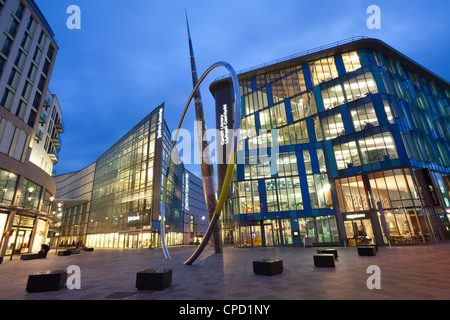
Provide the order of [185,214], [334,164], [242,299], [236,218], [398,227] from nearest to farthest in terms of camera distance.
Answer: [242,299], [398,227], [334,164], [236,218], [185,214]

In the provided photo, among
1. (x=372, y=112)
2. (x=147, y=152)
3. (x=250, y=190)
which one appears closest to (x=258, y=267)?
(x=250, y=190)

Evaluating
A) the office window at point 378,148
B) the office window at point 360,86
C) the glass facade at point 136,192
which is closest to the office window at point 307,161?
the office window at point 378,148

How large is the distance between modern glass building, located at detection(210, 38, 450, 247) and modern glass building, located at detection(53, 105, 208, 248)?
17.9 meters

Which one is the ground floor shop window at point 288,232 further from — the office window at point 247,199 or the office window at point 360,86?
the office window at point 360,86

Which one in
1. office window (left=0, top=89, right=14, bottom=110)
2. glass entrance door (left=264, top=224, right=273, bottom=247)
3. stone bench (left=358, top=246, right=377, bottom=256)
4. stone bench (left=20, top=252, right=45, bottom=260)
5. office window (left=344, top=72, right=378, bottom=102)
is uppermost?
office window (left=344, top=72, right=378, bottom=102)

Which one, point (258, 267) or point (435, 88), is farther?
point (435, 88)

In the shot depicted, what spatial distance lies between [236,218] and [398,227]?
71.6 ft

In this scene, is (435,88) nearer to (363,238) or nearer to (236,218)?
(363,238)

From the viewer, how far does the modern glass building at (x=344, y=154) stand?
27344mm

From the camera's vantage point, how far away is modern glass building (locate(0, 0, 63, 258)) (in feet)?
84.1

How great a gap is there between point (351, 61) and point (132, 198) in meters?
49.5

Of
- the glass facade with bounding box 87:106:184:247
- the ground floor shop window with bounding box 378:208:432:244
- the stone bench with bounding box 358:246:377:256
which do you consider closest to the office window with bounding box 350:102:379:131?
the ground floor shop window with bounding box 378:208:432:244

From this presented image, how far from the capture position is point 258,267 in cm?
968

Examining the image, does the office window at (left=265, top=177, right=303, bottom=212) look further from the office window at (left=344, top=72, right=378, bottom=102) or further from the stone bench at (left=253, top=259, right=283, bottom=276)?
the stone bench at (left=253, top=259, right=283, bottom=276)
